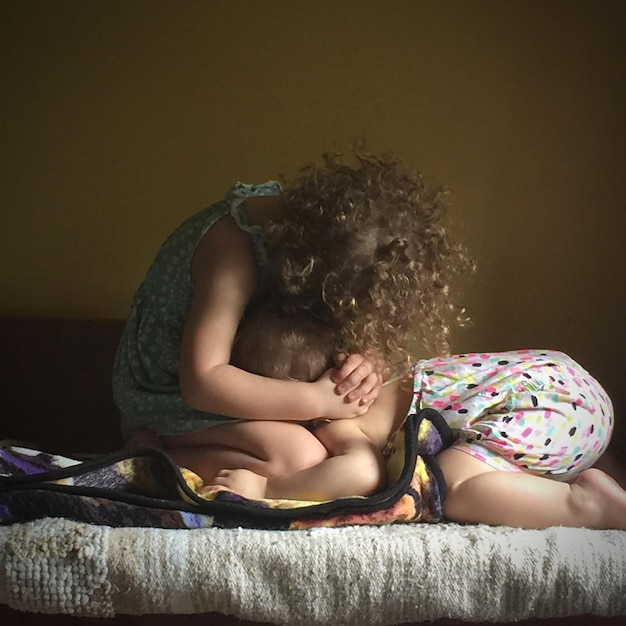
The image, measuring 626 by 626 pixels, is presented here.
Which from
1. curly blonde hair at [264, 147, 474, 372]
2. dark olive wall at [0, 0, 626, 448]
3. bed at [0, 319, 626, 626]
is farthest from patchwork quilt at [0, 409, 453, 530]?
dark olive wall at [0, 0, 626, 448]

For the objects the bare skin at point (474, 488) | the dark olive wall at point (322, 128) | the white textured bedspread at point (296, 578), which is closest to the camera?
the white textured bedspread at point (296, 578)

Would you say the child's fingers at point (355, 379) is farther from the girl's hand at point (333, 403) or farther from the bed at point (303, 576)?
the bed at point (303, 576)

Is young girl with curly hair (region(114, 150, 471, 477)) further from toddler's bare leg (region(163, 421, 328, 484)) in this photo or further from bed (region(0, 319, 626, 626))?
bed (region(0, 319, 626, 626))

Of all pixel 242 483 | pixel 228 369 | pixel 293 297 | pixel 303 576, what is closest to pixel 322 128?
pixel 293 297

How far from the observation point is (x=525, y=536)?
77 cm

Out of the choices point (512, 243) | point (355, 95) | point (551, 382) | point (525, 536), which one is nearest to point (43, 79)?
point (355, 95)

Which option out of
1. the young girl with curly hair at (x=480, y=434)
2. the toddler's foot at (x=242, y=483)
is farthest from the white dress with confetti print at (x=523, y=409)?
the toddler's foot at (x=242, y=483)

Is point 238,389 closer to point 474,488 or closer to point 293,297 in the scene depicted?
point 293,297

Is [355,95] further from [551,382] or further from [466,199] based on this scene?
[551,382]

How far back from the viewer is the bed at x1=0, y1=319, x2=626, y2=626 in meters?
0.72

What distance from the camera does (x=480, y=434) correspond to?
897 millimetres

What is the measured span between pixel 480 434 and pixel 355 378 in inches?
6.7

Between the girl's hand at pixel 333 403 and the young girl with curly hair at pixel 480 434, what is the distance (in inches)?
0.5

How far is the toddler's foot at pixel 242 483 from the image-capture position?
87 centimetres
